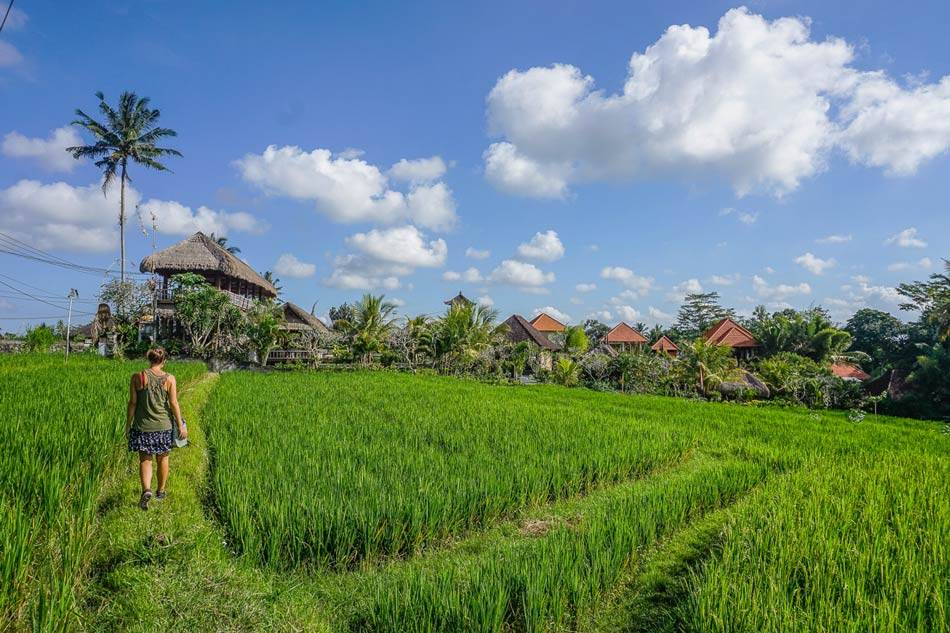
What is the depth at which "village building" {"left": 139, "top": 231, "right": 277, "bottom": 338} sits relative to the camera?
1806cm

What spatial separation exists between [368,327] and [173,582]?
54.2 ft

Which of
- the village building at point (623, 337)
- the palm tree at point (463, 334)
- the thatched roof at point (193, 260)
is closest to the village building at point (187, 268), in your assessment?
the thatched roof at point (193, 260)

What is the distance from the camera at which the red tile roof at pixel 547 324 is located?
33.7 metres

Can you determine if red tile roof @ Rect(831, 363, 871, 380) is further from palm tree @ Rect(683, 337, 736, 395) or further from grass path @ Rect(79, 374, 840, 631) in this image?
grass path @ Rect(79, 374, 840, 631)

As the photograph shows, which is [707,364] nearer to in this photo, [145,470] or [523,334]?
[523,334]

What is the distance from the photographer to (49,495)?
8.99 feet

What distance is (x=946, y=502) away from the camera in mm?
3938

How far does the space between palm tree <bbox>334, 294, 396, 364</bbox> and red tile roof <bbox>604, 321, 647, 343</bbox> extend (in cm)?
1777

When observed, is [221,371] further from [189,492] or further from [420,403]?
[189,492]

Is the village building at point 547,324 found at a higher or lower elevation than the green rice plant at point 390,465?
higher

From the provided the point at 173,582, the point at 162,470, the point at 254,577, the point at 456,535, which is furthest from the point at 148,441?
the point at 456,535

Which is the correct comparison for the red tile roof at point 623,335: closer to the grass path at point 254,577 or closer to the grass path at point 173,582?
the grass path at point 254,577

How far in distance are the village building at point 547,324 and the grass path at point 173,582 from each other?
30.8 meters

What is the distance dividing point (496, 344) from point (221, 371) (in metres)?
10.8
